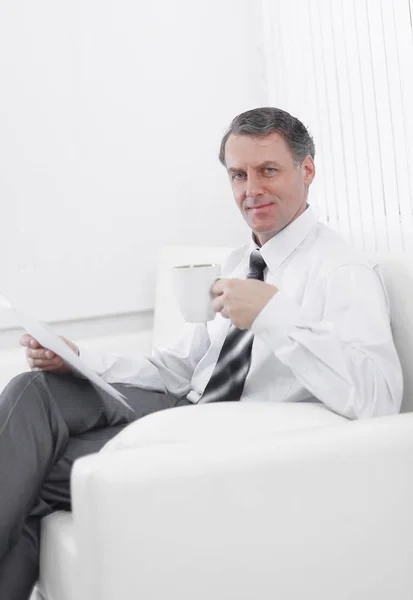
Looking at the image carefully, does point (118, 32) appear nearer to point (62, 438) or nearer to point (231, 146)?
point (231, 146)

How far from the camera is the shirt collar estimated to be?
1.83 m

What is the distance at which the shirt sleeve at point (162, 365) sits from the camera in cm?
199

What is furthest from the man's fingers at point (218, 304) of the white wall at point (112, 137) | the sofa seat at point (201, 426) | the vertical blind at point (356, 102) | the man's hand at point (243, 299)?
the white wall at point (112, 137)

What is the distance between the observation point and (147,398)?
198 centimetres

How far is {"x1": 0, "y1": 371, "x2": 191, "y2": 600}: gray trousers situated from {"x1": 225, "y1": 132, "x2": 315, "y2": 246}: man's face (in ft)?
1.71

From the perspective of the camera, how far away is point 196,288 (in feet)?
5.00

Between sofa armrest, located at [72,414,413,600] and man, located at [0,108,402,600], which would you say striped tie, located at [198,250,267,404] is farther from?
sofa armrest, located at [72,414,413,600]

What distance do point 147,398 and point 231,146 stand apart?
613mm

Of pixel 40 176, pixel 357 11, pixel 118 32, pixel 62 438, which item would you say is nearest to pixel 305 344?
pixel 62 438

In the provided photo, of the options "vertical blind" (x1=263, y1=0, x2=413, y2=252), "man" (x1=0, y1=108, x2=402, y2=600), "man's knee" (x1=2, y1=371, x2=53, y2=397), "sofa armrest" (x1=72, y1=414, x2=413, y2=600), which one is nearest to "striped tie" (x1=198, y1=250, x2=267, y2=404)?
"man" (x1=0, y1=108, x2=402, y2=600)

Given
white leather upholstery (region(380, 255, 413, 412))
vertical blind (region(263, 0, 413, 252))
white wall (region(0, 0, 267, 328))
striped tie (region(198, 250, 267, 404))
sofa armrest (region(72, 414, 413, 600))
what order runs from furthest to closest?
white wall (region(0, 0, 267, 328)) < vertical blind (region(263, 0, 413, 252)) < striped tie (region(198, 250, 267, 404)) < white leather upholstery (region(380, 255, 413, 412)) < sofa armrest (region(72, 414, 413, 600))

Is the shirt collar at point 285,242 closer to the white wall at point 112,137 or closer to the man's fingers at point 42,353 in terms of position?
the man's fingers at point 42,353

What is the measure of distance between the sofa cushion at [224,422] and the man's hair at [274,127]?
2.14 ft

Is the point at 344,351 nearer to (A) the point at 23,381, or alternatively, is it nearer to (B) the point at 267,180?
(B) the point at 267,180
